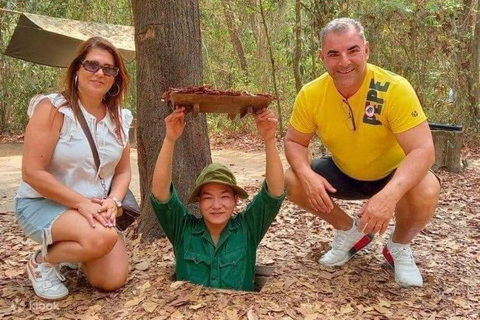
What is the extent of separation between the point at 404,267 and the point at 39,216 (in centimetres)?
196

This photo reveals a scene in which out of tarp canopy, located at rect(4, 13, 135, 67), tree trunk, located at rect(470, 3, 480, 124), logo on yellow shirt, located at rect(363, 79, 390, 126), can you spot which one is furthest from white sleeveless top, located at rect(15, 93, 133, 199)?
tree trunk, located at rect(470, 3, 480, 124)

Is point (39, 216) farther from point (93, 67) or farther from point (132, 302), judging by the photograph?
point (93, 67)

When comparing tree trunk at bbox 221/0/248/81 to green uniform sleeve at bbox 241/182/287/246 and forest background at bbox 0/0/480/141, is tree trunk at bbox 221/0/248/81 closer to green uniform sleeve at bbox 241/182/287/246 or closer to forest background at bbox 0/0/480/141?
forest background at bbox 0/0/480/141

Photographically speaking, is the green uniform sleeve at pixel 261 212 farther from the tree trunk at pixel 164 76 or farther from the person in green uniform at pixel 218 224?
the tree trunk at pixel 164 76

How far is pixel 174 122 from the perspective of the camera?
96.1 inches

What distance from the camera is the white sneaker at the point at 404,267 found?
279cm

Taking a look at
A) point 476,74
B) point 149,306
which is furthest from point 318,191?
point 476,74

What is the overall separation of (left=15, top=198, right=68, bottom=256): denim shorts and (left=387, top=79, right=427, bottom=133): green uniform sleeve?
173cm

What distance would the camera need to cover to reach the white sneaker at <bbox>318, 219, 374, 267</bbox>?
9.89 feet

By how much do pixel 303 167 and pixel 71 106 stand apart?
4.16 feet

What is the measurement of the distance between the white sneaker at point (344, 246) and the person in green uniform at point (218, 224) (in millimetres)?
517

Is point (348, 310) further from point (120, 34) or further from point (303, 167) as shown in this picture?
point (120, 34)

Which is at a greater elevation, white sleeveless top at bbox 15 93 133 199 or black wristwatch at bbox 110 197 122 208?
white sleeveless top at bbox 15 93 133 199

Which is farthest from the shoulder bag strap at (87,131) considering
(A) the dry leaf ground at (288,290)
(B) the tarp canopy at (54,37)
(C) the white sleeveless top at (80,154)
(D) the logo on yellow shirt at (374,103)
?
(B) the tarp canopy at (54,37)
